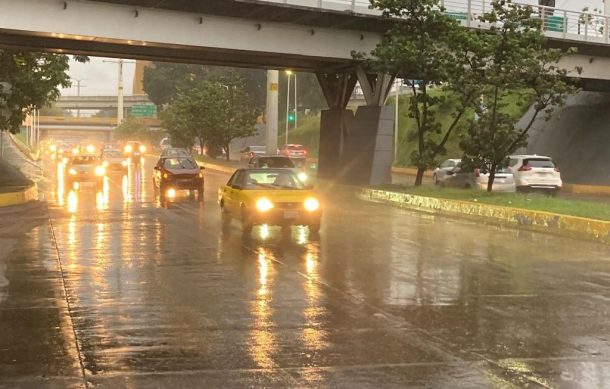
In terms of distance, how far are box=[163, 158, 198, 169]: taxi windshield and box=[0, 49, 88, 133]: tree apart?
268 inches

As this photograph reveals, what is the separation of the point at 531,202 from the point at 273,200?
→ 8.81m

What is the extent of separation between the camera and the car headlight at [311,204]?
612 inches

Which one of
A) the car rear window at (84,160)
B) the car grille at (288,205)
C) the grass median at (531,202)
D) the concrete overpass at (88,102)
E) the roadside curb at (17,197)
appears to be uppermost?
the concrete overpass at (88,102)

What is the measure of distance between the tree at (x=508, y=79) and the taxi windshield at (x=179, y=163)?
1085 cm

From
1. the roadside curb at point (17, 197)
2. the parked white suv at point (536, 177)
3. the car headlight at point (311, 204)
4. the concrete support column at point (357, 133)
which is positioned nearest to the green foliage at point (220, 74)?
the concrete support column at point (357, 133)

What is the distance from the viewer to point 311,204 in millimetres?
15617

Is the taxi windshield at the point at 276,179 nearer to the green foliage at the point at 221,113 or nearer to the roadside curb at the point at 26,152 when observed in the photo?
the green foliage at the point at 221,113

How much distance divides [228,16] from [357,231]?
16.2 m

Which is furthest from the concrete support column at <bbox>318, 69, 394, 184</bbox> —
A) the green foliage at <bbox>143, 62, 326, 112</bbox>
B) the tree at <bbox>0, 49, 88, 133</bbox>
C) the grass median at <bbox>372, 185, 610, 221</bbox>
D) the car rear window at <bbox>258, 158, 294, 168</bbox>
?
the green foliage at <bbox>143, 62, 326, 112</bbox>

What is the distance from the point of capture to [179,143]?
3191 inches

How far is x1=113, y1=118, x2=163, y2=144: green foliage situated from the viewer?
4833 inches

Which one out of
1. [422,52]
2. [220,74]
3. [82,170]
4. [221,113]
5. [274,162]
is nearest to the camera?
[422,52]

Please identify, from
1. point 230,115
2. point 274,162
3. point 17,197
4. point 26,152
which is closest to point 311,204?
point 17,197

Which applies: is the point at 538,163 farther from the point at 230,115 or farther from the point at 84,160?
the point at 230,115
